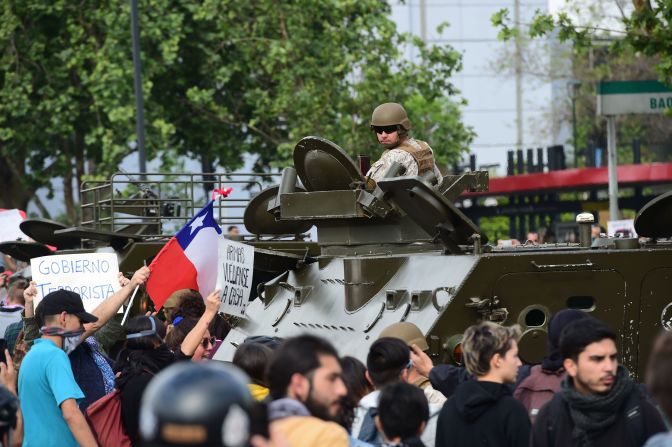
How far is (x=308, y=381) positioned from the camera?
17.7ft

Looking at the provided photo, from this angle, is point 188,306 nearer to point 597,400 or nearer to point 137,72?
point 597,400

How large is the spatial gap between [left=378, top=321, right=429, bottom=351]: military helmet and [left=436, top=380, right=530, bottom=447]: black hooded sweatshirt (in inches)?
71.1

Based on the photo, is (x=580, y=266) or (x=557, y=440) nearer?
(x=557, y=440)

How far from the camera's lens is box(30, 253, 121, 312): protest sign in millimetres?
12219

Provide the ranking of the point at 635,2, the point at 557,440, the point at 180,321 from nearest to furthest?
the point at 557,440
the point at 180,321
the point at 635,2

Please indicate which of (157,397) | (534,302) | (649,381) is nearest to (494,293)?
(534,302)

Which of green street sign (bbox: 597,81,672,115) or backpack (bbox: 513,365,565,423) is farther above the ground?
green street sign (bbox: 597,81,672,115)

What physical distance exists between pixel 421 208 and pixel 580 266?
3.88ft

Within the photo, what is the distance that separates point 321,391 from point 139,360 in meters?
3.78

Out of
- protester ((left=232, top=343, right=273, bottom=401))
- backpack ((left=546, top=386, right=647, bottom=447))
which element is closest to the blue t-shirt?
protester ((left=232, top=343, right=273, bottom=401))

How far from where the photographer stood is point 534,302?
912cm

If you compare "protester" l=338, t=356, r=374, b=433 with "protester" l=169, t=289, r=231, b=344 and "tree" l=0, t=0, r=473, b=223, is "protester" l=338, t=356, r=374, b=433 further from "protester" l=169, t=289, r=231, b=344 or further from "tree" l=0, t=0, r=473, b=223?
"tree" l=0, t=0, r=473, b=223

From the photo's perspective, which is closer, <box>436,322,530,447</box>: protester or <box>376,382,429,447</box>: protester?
<box>376,382,429,447</box>: protester

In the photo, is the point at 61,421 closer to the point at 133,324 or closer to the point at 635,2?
the point at 133,324
